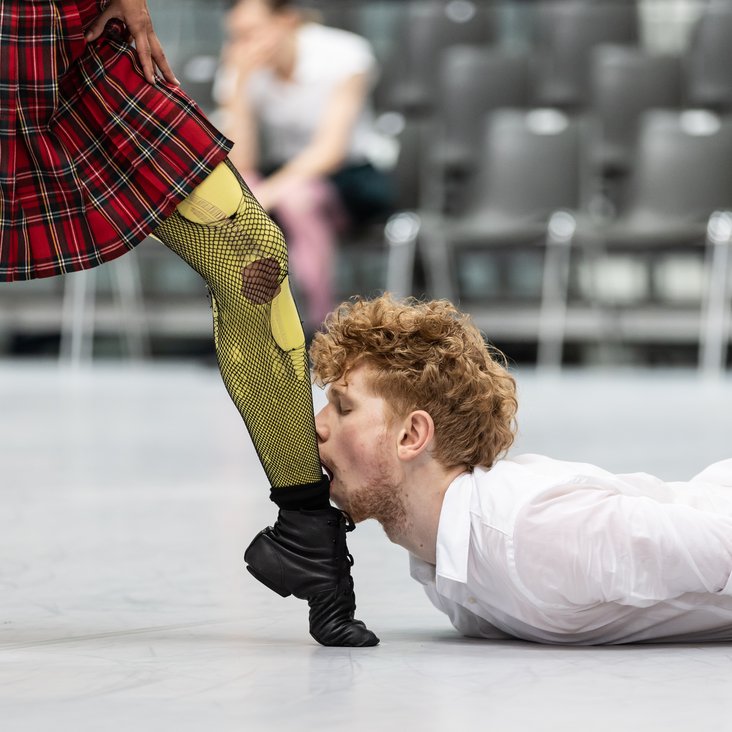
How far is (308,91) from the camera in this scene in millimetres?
5289

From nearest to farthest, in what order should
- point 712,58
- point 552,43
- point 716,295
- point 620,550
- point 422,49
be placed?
point 620,550, point 716,295, point 712,58, point 552,43, point 422,49

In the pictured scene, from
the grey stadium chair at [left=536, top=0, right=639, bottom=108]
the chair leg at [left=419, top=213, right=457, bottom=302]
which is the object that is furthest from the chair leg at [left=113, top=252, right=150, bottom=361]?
the grey stadium chair at [left=536, top=0, right=639, bottom=108]

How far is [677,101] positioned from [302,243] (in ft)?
5.37

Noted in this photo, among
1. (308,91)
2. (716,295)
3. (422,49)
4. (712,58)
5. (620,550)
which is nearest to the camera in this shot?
(620,550)

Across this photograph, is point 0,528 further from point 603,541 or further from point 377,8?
point 377,8

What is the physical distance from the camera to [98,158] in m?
1.42

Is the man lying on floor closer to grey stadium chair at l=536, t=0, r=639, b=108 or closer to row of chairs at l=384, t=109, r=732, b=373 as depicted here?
row of chairs at l=384, t=109, r=732, b=373

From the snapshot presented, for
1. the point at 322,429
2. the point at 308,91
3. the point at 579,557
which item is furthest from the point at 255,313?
the point at 308,91

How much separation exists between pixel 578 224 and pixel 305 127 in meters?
1.08

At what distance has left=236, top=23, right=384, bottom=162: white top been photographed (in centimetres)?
520

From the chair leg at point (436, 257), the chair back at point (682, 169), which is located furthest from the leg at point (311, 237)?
the chair back at point (682, 169)

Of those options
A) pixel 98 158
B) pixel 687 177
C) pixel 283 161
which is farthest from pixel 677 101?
pixel 98 158

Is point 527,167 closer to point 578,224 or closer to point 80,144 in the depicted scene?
point 578,224

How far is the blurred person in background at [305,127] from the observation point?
5.19 meters
